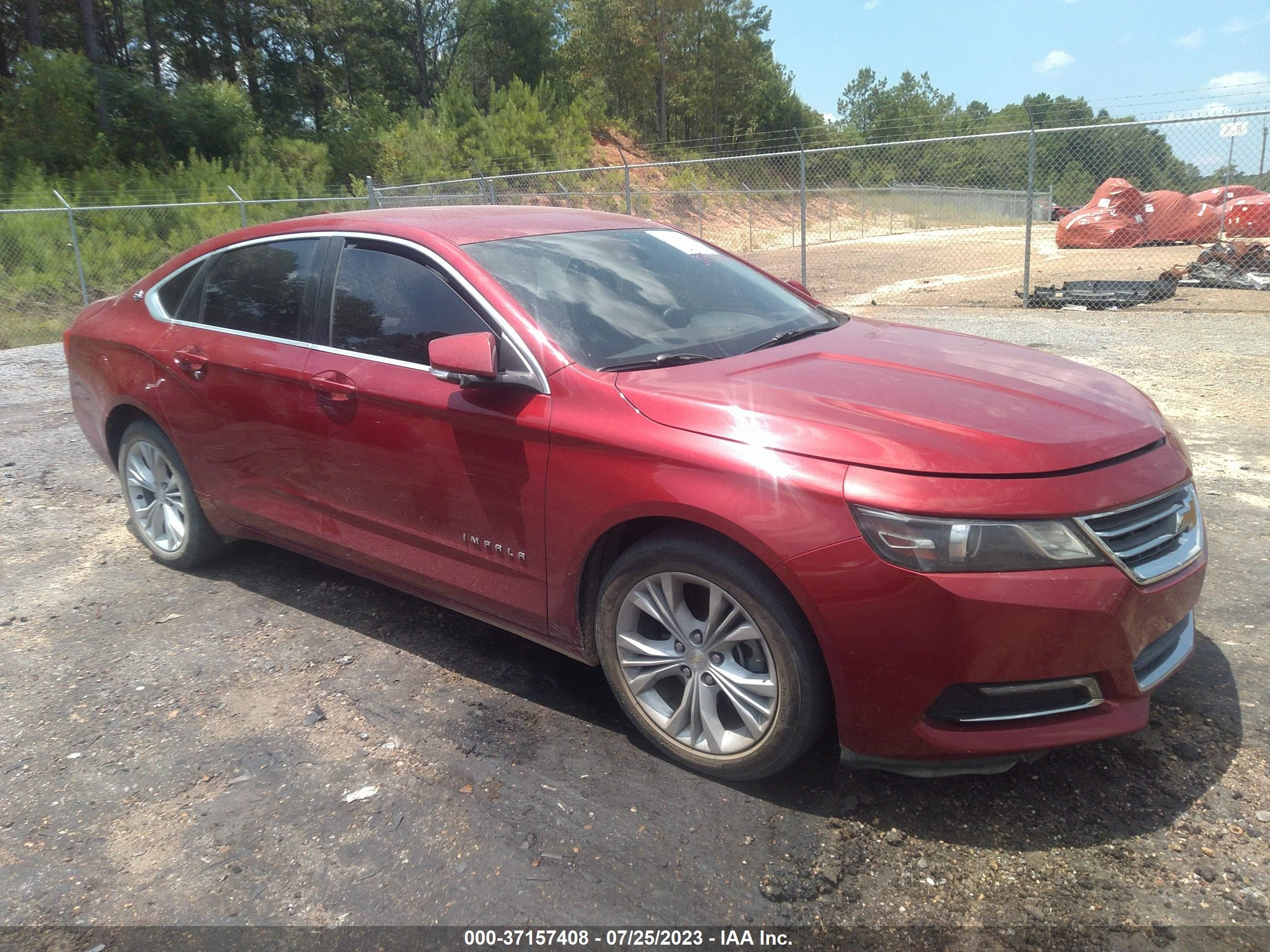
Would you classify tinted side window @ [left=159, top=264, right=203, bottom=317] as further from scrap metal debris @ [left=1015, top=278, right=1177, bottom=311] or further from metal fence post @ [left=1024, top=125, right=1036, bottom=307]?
scrap metal debris @ [left=1015, top=278, right=1177, bottom=311]

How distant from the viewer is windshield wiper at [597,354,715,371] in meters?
2.95

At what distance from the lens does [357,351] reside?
346 cm

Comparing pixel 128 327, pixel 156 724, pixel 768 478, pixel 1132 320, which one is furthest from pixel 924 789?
pixel 1132 320

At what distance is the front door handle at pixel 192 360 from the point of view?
157 inches

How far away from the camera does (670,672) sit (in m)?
2.78

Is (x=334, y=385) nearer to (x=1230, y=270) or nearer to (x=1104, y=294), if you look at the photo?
(x=1104, y=294)

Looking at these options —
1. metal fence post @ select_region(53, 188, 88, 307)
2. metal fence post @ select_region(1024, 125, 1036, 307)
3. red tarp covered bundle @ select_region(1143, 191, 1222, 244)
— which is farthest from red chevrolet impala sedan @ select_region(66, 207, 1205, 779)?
red tarp covered bundle @ select_region(1143, 191, 1222, 244)

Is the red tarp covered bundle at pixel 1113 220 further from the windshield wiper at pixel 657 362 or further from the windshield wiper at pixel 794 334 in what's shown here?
the windshield wiper at pixel 657 362

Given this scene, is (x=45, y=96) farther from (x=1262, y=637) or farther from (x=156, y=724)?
(x=1262, y=637)

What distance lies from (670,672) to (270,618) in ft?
7.00

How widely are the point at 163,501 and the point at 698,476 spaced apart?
317cm

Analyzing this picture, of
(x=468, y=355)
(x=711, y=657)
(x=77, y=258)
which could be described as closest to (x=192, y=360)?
(x=468, y=355)

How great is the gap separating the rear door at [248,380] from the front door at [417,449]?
0.43ft

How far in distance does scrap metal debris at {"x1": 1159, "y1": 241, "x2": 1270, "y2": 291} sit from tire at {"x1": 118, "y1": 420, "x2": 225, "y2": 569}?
12.7 metres
